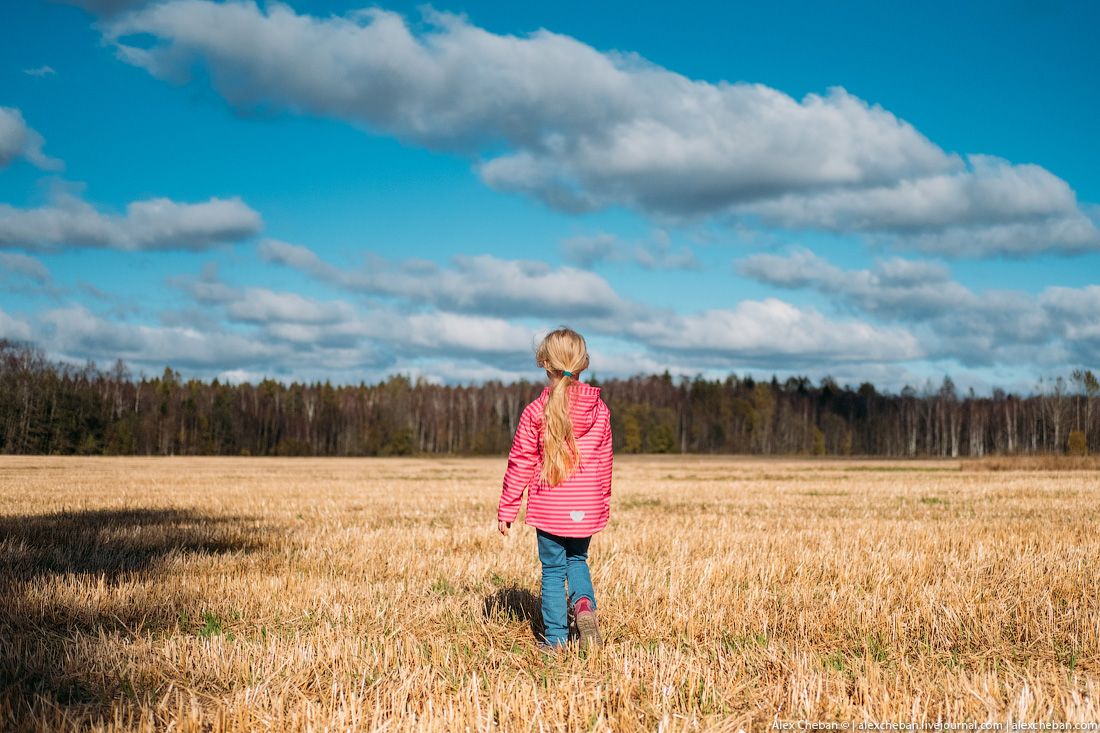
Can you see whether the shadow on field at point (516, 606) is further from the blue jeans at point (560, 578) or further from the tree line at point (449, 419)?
the tree line at point (449, 419)

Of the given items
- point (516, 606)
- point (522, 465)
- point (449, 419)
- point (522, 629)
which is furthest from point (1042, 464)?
point (449, 419)

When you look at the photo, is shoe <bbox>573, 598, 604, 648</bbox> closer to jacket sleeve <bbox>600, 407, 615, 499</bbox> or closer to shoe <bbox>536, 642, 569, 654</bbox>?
shoe <bbox>536, 642, 569, 654</bbox>

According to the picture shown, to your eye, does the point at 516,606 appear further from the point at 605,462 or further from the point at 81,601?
the point at 81,601

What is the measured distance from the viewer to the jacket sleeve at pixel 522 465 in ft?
18.7

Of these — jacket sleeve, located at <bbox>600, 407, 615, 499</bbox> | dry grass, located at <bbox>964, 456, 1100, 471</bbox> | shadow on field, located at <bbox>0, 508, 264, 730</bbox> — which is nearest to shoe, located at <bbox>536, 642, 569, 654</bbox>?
jacket sleeve, located at <bbox>600, 407, 615, 499</bbox>

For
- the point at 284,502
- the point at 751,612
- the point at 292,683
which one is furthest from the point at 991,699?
the point at 284,502

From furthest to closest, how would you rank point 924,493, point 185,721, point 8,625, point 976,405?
1. point 976,405
2. point 924,493
3. point 8,625
4. point 185,721

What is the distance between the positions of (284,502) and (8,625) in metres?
13.3

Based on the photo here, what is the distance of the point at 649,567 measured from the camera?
27.4 ft

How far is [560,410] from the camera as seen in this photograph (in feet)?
18.2

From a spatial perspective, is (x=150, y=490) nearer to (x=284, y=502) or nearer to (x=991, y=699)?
(x=284, y=502)

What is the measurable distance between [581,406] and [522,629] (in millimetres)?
1844

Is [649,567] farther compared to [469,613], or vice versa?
[649,567]

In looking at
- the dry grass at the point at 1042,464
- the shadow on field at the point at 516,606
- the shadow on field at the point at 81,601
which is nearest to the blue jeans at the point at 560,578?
the shadow on field at the point at 516,606
